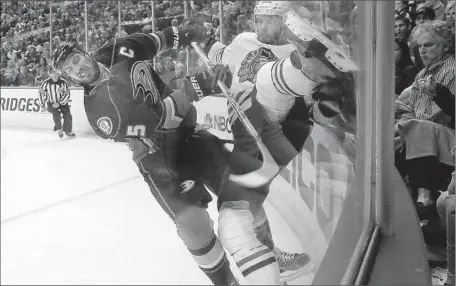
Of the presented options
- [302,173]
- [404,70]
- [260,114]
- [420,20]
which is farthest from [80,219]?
[420,20]

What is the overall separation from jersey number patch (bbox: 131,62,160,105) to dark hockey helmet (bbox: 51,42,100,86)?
5 cm

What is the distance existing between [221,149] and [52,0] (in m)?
0.33

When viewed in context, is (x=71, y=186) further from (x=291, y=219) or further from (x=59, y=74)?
(x=291, y=219)

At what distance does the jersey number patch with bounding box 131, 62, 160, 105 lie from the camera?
0.74 m

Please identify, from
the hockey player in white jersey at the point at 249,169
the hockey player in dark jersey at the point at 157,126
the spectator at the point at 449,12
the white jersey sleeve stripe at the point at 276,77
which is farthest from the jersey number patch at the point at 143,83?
the spectator at the point at 449,12

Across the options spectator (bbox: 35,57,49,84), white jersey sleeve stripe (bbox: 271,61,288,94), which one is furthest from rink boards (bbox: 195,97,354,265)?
spectator (bbox: 35,57,49,84)

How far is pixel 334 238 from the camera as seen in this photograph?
122 centimetres

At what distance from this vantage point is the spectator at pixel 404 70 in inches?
76.2

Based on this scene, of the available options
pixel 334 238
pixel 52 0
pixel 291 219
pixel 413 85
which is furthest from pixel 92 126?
pixel 413 85

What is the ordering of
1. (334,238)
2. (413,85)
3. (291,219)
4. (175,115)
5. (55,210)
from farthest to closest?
1. (413,85)
2. (334,238)
3. (291,219)
4. (175,115)
5. (55,210)

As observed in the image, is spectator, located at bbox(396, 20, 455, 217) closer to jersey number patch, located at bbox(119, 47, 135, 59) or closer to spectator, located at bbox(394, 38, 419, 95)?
spectator, located at bbox(394, 38, 419, 95)

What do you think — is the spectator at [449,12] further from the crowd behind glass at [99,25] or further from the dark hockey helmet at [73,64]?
the dark hockey helmet at [73,64]

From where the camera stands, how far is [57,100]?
67 cm

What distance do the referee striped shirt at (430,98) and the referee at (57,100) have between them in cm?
154
